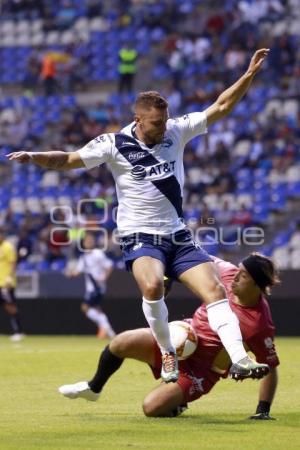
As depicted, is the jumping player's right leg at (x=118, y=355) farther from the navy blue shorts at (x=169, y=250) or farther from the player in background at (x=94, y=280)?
the player in background at (x=94, y=280)

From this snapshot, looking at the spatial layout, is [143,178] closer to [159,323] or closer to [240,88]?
[240,88]

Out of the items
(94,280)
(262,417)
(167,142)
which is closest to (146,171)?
(167,142)

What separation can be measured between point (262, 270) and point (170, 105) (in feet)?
70.8

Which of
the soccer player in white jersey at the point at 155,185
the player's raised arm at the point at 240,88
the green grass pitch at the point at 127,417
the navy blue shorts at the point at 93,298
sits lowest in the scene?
the navy blue shorts at the point at 93,298

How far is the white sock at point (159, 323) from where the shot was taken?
899 cm

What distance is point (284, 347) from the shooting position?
60.7 feet

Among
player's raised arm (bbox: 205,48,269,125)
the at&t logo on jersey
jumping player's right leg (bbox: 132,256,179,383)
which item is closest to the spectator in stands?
player's raised arm (bbox: 205,48,269,125)

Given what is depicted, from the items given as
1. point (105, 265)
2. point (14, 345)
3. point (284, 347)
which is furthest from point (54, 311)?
point (284, 347)

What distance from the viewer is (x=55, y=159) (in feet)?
30.1

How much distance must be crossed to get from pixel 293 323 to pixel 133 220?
13266 mm

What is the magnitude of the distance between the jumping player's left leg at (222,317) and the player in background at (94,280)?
1335 centimetres

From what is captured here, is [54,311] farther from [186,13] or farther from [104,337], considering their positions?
[186,13]

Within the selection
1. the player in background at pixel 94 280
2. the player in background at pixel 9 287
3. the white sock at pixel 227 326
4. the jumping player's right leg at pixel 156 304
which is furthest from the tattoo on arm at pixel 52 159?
the player in background at pixel 9 287

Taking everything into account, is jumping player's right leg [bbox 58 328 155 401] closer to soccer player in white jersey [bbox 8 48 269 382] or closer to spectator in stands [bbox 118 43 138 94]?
soccer player in white jersey [bbox 8 48 269 382]
